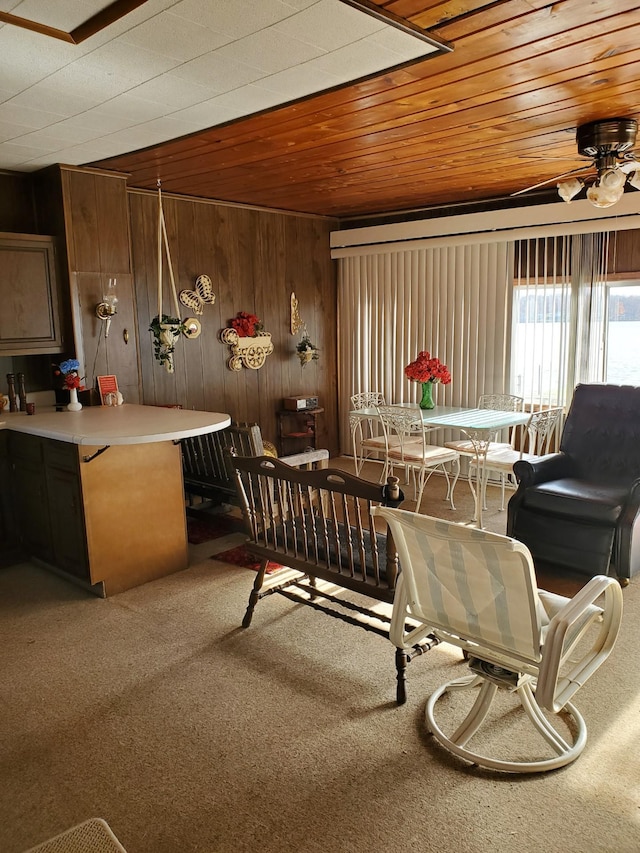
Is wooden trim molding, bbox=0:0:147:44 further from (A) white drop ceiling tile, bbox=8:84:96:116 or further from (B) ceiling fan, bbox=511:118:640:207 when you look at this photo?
(B) ceiling fan, bbox=511:118:640:207

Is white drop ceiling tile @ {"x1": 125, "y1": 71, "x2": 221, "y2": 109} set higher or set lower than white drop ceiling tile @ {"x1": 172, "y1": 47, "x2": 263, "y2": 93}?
higher

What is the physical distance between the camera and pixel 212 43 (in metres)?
2.39

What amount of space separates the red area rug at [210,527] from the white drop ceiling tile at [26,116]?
2655 mm

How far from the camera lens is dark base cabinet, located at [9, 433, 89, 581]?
3.65 meters

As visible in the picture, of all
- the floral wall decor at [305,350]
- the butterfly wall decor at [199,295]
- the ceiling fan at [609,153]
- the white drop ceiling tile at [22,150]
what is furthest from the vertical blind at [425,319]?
the white drop ceiling tile at [22,150]

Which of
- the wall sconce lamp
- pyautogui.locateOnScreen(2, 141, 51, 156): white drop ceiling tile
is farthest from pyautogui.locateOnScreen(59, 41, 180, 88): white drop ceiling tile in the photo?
the wall sconce lamp

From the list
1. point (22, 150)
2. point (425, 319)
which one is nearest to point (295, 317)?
point (425, 319)

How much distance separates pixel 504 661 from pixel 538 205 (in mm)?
4321

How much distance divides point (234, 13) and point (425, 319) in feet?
14.6

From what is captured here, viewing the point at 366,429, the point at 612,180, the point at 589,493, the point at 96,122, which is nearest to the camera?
the point at 96,122

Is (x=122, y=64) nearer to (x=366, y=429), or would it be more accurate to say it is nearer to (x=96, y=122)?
(x=96, y=122)

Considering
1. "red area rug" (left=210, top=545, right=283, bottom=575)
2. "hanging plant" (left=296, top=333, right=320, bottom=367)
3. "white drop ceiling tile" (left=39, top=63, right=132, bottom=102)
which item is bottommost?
"red area rug" (left=210, top=545, right=283, bottom=575)

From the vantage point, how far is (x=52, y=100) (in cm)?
301

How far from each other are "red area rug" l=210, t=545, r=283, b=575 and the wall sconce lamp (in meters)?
1.72
